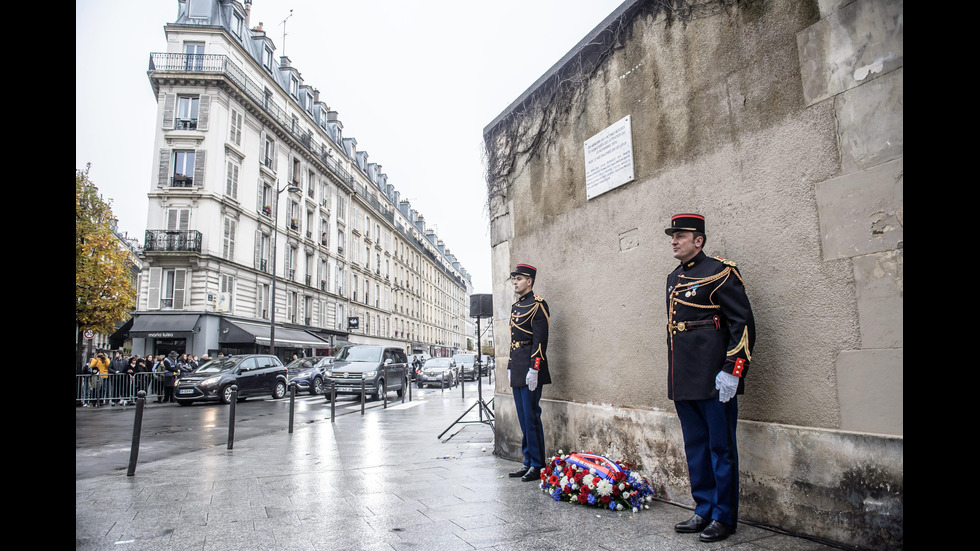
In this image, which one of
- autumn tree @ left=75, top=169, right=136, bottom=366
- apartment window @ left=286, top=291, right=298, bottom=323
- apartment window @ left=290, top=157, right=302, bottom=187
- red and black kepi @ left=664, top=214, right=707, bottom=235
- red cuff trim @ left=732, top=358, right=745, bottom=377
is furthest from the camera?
apartment window @ left=290, top=157, right=302, bottom=187

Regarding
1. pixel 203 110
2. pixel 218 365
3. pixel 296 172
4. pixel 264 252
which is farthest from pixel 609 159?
pixel 296 172

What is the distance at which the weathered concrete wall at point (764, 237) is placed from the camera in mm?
3074

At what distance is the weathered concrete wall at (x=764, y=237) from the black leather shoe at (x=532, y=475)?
41 centimetres

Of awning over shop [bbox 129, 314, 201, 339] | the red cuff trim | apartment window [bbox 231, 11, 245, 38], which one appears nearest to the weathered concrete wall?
the red cuff trim

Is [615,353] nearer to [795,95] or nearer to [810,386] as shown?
[810,386]

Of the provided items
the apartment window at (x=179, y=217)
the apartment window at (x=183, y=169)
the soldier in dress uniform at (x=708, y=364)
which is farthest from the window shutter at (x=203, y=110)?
the soldier in dress uniform at (x=708, y=364)

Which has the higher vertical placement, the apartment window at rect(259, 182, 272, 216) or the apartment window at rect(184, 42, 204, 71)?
the apartment window at rect(184, 42, 204, 71)

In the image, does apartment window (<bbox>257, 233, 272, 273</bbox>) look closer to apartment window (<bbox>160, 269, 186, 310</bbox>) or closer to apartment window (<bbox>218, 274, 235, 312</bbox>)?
apartment window (<bbox>218, 274, 235, 312</bbox>)

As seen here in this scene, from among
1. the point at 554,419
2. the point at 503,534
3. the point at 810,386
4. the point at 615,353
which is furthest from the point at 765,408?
the point at 554,419

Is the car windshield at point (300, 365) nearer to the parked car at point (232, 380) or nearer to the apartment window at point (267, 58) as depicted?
the parked car at point (232, 380)

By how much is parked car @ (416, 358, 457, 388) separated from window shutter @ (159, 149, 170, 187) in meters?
15.4

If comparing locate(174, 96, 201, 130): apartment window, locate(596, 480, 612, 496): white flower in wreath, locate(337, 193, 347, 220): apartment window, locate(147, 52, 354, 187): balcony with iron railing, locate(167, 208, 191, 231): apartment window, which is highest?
locate(147, 52, 354, 187): balcony with iron railing

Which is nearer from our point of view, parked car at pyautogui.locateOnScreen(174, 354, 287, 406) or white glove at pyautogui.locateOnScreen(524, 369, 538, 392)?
white glove at pyautogui.locateOnScreen(524, 369, 538, 392)

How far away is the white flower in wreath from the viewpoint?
4.07 metres
